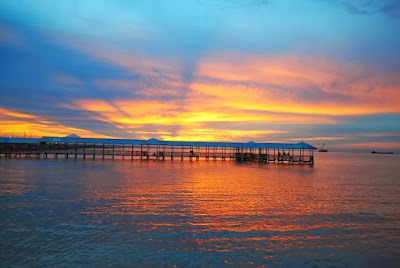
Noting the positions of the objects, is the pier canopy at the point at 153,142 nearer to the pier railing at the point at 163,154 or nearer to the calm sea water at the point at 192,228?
the pier railing at the point at 163,154

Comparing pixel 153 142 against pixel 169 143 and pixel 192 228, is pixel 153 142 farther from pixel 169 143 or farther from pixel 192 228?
pixel 192 228

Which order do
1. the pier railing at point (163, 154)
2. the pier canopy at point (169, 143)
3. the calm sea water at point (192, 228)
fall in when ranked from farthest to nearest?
the pier railing at point (163, 154) → the pier canopy at point (169, 143) → the calm sea water at point (192, 228)

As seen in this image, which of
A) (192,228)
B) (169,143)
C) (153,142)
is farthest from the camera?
(169,143)

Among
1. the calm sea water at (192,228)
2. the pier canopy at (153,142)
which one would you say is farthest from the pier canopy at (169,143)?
the calm sea water at (192,228)

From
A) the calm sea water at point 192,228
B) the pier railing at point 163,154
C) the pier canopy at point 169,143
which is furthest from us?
the pier railing at point 163,154

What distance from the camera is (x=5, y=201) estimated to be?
14.8m

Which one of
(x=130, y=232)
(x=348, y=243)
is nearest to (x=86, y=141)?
(x=130, y=232)

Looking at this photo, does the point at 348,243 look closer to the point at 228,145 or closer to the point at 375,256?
the point at 375,256

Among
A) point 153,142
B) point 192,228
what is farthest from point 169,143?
point 192,228

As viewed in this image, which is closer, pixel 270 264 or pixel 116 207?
pixel 270 264

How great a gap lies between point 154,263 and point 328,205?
1088 centimetres

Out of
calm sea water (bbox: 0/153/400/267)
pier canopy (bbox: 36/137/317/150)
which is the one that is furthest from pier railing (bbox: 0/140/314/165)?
calm sea water (bbox: 0/153/400/267)

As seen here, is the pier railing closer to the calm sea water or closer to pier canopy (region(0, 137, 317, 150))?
pier canopy (region(0, 137, 317, 150))

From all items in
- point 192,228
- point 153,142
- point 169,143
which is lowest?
point 192,228
